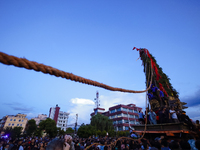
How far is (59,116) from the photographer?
86000mm

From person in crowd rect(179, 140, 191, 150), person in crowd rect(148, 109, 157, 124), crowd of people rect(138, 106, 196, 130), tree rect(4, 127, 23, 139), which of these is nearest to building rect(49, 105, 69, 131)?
tree rect(4, 127, 23, 139)

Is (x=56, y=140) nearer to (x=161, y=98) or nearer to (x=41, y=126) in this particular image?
(x=161, y=98)

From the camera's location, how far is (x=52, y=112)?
78.4 metres

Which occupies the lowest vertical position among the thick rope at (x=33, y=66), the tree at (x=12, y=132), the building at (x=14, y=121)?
the tree at (x=12, y=132)

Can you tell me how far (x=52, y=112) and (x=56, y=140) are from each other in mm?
87966

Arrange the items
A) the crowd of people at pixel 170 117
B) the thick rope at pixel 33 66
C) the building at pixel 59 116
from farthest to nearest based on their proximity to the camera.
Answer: the building at pixel 59 116 → the crowd of people at pixel 170 117 → the thick rope at pixel 33 66

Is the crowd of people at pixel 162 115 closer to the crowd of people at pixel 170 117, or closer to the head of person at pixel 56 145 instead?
the crowd of people at pixel 170 117

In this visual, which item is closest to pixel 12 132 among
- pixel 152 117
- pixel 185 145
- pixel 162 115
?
pixel 152 117

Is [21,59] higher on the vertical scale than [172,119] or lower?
higher

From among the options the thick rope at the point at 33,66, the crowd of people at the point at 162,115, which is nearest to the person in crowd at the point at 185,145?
→ the crowd of people at the point at 162,115

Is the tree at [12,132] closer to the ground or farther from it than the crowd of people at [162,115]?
closer to the ground

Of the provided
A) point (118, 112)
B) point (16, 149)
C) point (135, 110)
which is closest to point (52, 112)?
point (118, 112)

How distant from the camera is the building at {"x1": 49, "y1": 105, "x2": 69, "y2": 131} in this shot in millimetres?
77562

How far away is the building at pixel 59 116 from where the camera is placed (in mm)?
77562
